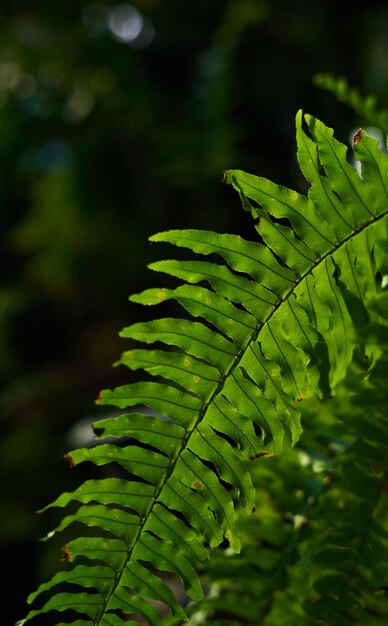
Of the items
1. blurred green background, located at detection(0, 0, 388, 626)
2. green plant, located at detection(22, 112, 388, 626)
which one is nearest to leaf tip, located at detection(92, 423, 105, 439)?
green plant, located at detection(22, 112, 388, 626)

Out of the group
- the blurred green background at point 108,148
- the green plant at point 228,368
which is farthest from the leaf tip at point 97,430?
the blurred green background at point 108,148

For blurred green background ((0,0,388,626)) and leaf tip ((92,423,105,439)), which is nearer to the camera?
leaf tip ((92,423,105,439))

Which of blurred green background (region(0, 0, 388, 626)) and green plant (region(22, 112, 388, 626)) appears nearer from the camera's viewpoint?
green plant (region(22, 112, 388, 626))

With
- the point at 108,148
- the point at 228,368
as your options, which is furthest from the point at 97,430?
the point at 108,148

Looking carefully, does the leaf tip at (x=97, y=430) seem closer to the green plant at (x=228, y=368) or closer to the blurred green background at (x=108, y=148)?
the green plant at (x=228, y=368)

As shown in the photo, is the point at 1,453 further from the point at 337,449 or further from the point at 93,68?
the point at 337,449

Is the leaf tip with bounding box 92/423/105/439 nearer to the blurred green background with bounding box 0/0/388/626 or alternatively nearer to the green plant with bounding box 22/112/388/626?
the green plant with bounding box 22/112/388/626

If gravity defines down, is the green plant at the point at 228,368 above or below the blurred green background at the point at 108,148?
below

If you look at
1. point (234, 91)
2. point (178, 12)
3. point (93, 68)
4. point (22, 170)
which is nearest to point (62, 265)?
point (22, 170)

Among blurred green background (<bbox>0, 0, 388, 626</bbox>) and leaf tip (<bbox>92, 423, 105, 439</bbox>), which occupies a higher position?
blurred green background (<bbox>0, 0, 388, 626</bbox>)
